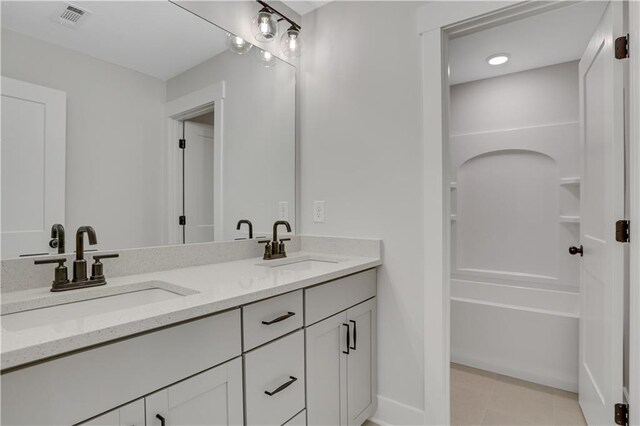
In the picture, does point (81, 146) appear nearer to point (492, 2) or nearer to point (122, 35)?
point (122, 35)

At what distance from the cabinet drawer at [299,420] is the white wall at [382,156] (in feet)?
2.02

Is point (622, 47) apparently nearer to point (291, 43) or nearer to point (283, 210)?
point (291, 43)

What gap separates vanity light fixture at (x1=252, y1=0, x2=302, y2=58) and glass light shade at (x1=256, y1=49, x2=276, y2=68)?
2.7 inches

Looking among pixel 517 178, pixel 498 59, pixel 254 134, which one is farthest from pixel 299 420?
pixel 498 59

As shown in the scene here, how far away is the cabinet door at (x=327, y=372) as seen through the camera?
1.35m

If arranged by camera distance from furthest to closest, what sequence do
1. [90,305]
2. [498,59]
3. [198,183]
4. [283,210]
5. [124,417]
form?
[498,59] < [283,210] < [198,183] < [90,305] < [124,417]

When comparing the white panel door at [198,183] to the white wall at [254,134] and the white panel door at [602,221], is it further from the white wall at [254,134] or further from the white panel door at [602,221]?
the white panel door at [602,221]

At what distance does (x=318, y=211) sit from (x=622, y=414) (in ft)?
5.30

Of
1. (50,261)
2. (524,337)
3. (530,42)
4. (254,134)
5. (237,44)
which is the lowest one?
(524,337)

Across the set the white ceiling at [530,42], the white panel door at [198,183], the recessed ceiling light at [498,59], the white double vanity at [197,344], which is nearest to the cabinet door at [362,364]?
the white double vanity at [197,344]

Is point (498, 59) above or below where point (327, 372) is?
above

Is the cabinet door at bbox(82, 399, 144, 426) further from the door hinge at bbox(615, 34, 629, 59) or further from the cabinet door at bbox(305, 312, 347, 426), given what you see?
the door hinge at bbox(615, 34, 629, 59)

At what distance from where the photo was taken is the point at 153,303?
96 cm

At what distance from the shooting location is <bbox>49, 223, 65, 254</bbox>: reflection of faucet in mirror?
3.80 feet
